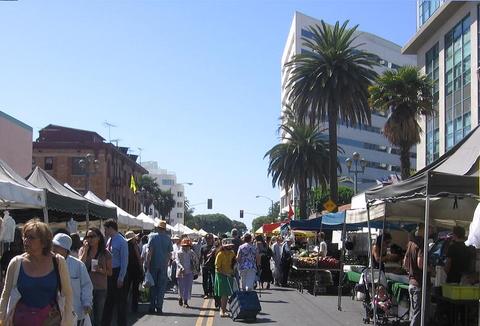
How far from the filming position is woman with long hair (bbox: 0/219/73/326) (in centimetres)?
580

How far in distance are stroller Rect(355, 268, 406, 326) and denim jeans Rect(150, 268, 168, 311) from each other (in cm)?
441

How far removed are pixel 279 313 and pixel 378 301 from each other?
2976mm

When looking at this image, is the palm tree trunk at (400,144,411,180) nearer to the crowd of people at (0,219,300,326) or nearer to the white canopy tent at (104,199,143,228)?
the white canopy tent at (104,199,143,228)

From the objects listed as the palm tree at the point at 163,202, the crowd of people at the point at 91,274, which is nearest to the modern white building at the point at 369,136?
the palm tree at the point at 163,202

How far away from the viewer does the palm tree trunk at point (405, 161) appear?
32.6 meters

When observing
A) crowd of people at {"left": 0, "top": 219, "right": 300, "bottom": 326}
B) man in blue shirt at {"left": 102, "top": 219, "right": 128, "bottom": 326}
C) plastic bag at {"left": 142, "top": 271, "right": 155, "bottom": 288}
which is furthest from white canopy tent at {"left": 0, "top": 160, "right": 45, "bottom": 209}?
plastic bag at {"left": 142, "top": 271, "right": 155, "bottom": 288}

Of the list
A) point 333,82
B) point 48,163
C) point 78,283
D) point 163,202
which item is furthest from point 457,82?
point 163,202

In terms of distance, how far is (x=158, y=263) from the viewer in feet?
48.7

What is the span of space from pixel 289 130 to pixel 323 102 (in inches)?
570

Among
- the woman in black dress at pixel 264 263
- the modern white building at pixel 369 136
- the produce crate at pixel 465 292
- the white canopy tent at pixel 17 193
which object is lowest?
the woman in black dress at pixel 264 263

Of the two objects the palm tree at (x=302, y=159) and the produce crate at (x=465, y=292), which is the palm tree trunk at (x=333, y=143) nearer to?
the palm tree at (x=302, y=159)

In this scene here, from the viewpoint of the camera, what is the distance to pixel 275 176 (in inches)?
2080

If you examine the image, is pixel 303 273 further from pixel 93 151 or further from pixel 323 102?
pixel 93 151

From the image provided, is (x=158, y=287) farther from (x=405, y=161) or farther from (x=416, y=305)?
(x=405, y=161)
